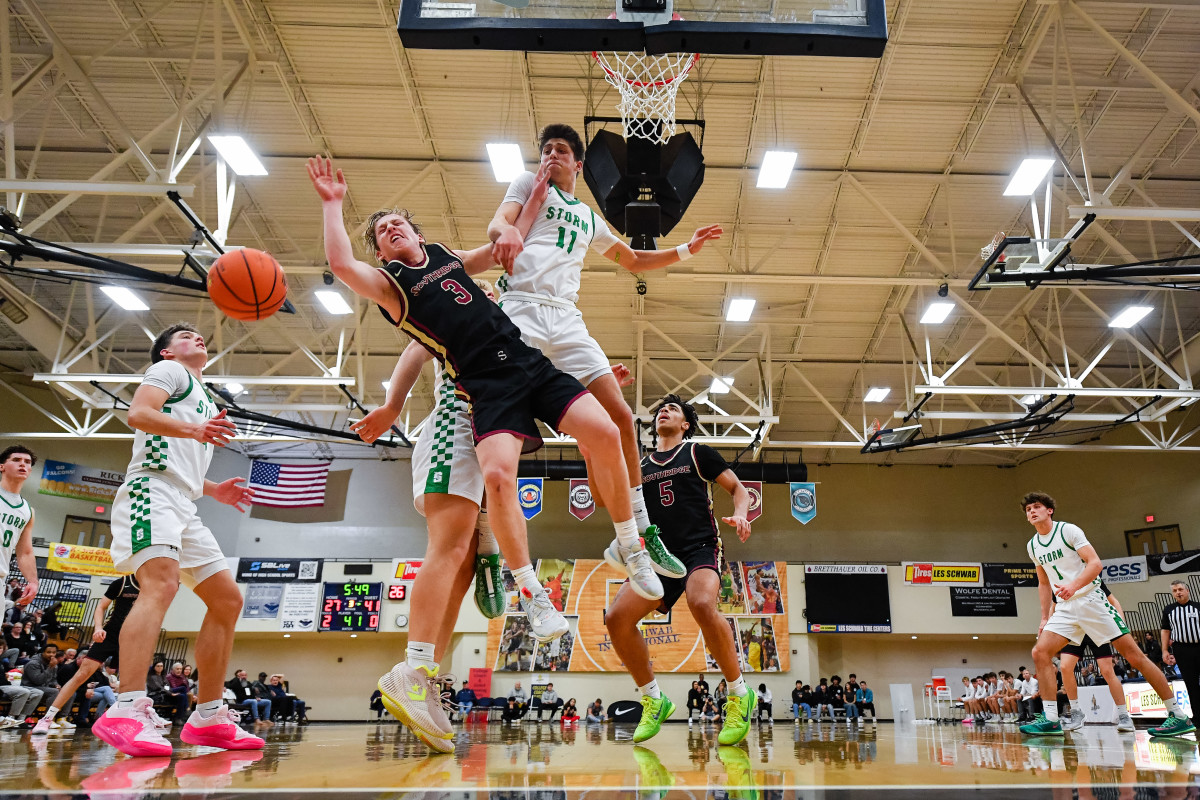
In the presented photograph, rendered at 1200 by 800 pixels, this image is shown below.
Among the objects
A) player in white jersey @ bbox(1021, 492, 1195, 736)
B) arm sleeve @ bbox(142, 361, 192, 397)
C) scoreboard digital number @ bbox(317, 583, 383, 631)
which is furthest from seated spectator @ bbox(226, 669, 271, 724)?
player in white jersey @ bbox(1021, 492, 1195, 736)

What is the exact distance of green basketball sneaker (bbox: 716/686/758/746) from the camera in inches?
147

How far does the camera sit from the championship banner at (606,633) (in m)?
20.9

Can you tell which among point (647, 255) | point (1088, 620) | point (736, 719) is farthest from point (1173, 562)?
point (647, 255)

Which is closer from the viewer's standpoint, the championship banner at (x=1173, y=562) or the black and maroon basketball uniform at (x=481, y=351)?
the black and maroon basketball uniform at (x=481, y=351)

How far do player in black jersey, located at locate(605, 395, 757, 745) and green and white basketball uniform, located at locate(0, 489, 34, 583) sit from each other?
12.6 feet

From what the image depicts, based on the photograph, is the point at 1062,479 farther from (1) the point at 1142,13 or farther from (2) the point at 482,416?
(2) the point at 482,416

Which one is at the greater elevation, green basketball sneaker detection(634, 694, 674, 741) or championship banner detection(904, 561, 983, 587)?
championship banner detection(904, 561, 983, 587)

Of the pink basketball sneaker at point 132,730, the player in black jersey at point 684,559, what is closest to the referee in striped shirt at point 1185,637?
the player in black jersey at point 684,559

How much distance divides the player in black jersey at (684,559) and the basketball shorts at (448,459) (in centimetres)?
123

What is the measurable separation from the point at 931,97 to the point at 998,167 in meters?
2.19

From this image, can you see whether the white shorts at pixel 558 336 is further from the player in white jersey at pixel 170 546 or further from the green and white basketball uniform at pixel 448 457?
the player in white jersey at pixel 170 546

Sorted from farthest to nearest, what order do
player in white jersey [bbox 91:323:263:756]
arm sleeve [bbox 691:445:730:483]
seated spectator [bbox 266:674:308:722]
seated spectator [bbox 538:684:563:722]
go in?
seated spectator [bbox 538:684:563:722] → seated spectator [bbox 266:674:308:722] → arm sleeve [bbox 691:445:730:483] → player in white jersey [bbox 91:323:263:756]

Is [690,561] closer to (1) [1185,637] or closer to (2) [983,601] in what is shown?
(1) [1185,637]

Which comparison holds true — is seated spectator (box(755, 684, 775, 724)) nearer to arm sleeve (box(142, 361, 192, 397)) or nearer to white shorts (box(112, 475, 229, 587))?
white shorts (box(112, 475, 229, 587))
